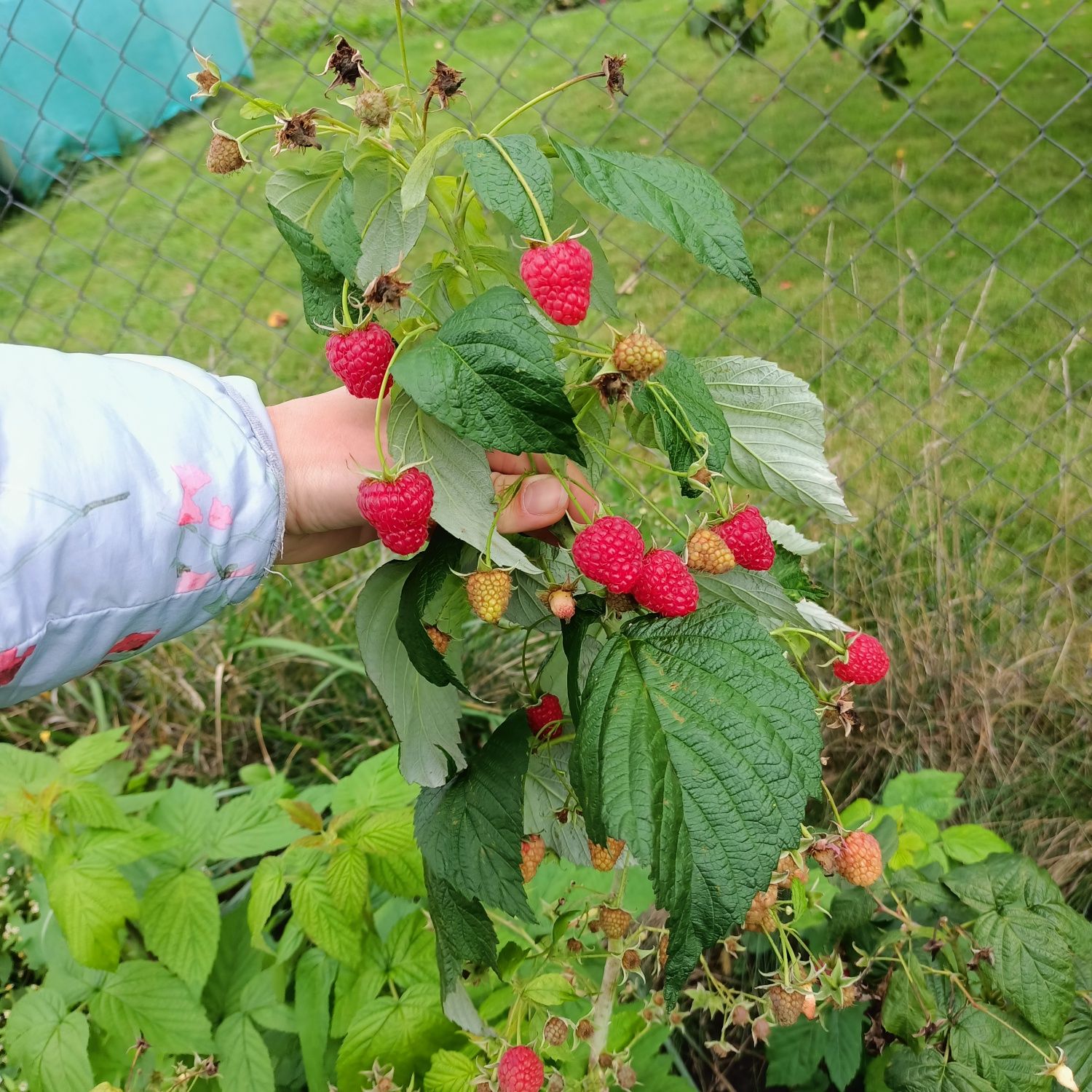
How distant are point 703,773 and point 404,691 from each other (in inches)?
9.4

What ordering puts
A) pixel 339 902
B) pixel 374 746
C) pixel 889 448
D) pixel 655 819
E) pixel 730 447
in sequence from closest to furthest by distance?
pixel 655 819, pixel 730 447, pixel 339 902, pixel 374 746, pixel 889 448

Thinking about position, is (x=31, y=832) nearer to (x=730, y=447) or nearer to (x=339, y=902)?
(x=339, y=902)

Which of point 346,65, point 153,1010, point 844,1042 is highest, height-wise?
point 346,65

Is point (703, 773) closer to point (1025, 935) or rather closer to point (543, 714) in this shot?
point (543, 714)

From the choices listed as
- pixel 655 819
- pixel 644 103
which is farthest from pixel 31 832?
pixel 644 103

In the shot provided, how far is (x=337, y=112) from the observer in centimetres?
260

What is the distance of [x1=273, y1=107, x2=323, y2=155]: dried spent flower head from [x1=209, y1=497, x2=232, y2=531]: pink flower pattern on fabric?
30 centimetres

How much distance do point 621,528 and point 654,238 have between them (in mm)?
2770

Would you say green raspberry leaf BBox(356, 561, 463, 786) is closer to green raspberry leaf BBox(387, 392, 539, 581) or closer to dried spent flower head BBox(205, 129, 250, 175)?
green raspberry leaf BBox(387, 392, 539, 581)

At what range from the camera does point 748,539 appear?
24.8 inches

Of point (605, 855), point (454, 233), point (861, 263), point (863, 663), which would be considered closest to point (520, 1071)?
point (605, 855)

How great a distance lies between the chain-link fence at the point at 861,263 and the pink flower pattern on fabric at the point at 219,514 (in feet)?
2.49

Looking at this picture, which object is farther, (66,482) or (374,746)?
(374,746)

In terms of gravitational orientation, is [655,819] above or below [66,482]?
above
